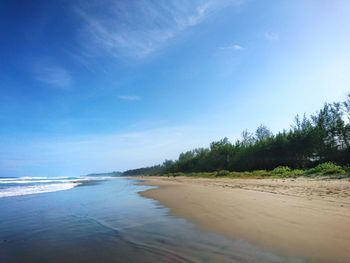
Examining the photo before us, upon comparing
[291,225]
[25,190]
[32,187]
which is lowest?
[291,225]

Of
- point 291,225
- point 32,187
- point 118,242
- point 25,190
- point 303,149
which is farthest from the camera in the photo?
point 303,149

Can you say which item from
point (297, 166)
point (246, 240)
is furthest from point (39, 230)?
point (297, 166)

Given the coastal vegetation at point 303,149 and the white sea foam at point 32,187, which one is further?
the coastal vegetation at point 303,149

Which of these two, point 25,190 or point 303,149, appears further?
point 303,149

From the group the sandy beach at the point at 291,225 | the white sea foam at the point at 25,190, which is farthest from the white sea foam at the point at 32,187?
the sandy beach at the point at 291,225

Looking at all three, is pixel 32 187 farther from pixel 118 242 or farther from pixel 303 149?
pixel 303 149

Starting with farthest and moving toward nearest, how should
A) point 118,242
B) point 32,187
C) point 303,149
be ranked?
1. point 303,149
2. point 32,187
3. point 118,242

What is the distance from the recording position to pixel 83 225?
6.62 m

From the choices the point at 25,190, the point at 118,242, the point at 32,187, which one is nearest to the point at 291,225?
the point at 118,242

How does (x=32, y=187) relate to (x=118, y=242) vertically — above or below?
above

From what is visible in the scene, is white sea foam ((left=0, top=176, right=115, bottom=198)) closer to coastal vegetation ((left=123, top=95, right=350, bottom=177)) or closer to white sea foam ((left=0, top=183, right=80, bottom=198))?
white sea foam ((left=0, top=183, right=80, bottom=198))

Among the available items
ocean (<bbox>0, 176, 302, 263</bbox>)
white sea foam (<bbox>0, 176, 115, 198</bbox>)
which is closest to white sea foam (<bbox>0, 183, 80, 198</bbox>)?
white sea foam (<bbox>0, 176, 115, 198</bbox>)

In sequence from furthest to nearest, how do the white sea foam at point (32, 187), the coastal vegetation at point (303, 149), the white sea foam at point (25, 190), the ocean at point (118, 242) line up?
the coastal vegetation at point (303, 149) → the white sea foam at point (32, 187) → the white sea foam at point (25, 190) → the ocean at point (118, 242)

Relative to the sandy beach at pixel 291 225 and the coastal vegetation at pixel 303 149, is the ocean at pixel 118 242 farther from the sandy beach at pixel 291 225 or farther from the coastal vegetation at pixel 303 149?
the coastal vegetation at pixel 303 149
